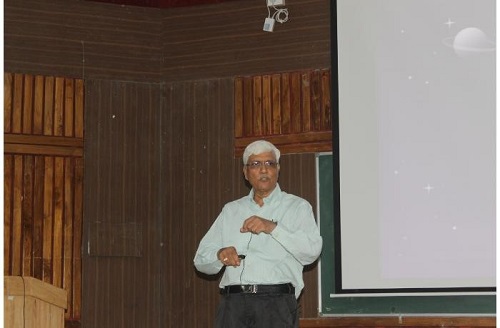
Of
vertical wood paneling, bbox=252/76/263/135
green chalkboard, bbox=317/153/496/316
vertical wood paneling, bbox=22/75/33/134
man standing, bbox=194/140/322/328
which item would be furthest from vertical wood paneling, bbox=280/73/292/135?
vertical wood paneling, bbox=22/75/33/134

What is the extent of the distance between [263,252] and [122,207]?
1554mm

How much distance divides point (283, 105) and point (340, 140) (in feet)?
1.50

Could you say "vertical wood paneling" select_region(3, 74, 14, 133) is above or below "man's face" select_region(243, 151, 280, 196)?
above

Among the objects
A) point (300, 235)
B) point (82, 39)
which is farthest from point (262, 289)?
point (82, 39)

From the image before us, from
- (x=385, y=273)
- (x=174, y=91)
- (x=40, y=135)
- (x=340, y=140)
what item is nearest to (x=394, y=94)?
(x=340, y=140)

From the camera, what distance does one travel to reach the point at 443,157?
4672mm

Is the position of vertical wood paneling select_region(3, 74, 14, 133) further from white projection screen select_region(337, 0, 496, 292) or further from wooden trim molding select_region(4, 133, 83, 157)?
white projection screen select_region(337, 0, 496, 292)

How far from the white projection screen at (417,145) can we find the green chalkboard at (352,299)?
83mm

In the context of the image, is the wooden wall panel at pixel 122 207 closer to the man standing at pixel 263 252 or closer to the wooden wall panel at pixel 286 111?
the wooden wall panel at pixel 286 111

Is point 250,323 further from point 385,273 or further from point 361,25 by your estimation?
Answer: point 361,25

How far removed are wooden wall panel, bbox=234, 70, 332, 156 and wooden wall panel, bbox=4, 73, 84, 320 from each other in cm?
94

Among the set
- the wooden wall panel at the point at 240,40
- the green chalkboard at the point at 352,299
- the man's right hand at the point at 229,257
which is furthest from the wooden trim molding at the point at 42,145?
the man's right hand at the point at 229,257

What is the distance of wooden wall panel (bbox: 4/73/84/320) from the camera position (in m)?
5.04

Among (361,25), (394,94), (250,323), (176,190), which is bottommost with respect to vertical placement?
(250,323)
